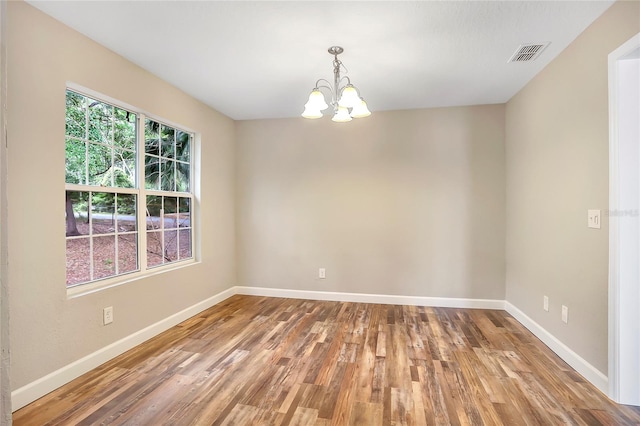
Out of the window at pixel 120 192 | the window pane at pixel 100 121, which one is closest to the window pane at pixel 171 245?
the window at pixel 120 192

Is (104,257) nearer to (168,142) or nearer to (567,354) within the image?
(168,142)

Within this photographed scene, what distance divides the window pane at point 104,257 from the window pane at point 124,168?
0.49 metres

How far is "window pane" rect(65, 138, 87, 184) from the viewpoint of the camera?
7.37ft

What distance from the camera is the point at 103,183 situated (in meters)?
2.52

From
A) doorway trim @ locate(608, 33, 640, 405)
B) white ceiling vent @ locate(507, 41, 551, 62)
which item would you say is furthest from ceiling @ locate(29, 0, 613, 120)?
doorway trim @ locate(608, 33, 640, 405)

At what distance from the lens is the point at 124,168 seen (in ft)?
9.00

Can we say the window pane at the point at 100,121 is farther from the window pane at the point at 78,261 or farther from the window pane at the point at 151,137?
the window pane at the point at 78,261

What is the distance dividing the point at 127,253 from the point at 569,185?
3.79 m

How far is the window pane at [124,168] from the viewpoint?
2.66 m

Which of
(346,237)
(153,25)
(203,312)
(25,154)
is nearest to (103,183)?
(25,154)

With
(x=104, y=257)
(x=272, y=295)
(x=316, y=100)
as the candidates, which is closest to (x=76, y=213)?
(x=104, y=257)

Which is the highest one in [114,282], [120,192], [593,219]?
[120,192]

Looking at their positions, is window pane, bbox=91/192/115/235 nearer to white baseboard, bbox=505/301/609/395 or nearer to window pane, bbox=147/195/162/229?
Result: window pane, bbox=147/195/162/229

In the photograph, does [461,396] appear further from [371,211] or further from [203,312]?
[203,312]
